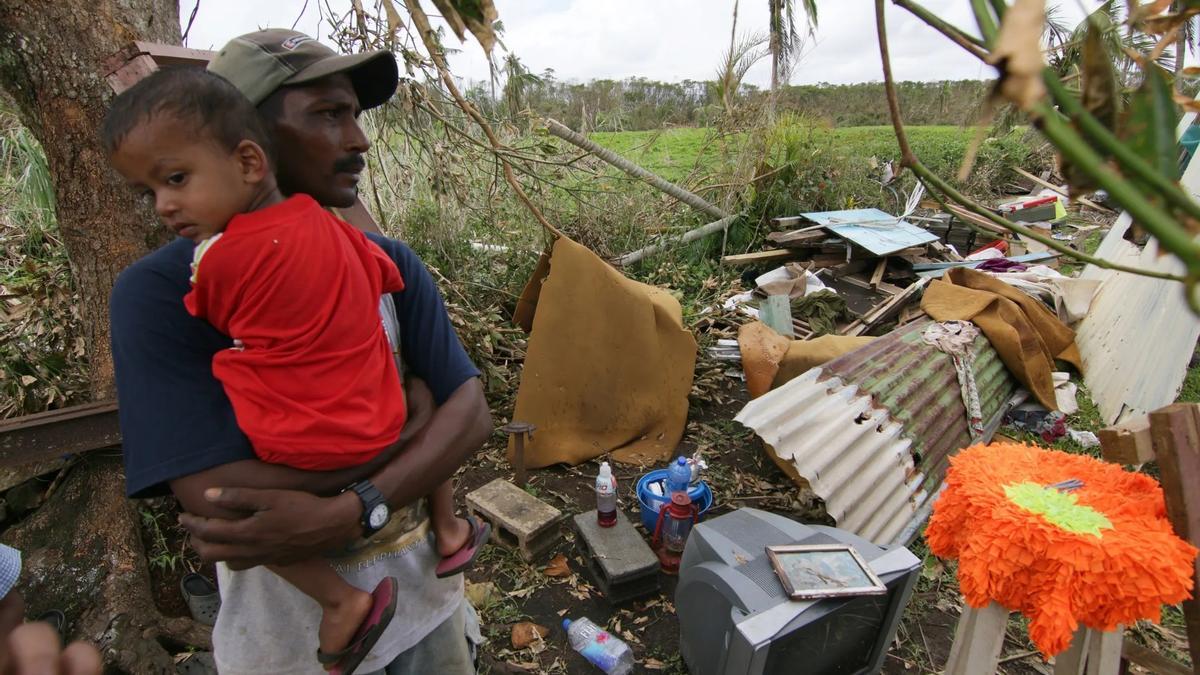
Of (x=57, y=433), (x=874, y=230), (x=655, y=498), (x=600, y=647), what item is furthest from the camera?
(x=874, y=230)

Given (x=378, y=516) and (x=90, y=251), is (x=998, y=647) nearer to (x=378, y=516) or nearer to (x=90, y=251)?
(x=378, y=516)

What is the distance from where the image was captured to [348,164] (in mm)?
1347

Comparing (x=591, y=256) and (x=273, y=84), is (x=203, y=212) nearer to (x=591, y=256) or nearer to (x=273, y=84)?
(x=273, y=84)

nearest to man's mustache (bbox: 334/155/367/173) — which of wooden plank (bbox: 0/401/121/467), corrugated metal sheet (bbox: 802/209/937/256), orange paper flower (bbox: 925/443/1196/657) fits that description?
wooden plank (bbox: 0/401/121/467)

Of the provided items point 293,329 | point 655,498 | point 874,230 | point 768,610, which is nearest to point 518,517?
point 655,498

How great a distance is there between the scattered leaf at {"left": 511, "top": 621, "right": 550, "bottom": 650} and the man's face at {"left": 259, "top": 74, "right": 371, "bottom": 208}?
7.56 feet

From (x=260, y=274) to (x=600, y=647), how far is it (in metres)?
2.33

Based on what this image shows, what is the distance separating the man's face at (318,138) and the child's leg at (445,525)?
74 centimetres

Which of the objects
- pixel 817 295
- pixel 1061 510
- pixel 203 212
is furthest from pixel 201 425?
pixel 817 295

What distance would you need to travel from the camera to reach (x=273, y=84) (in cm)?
125

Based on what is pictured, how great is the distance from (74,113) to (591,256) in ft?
8.68

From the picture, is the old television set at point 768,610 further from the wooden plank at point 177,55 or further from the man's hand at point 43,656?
the wooden plank at point 177,55

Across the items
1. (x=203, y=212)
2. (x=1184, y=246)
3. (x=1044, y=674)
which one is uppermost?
(x=1184, y=246)

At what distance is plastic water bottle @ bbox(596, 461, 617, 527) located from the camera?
332 centimetres
